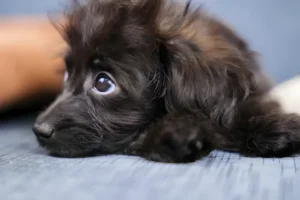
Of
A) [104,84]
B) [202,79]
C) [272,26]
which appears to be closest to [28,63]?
[104,84]

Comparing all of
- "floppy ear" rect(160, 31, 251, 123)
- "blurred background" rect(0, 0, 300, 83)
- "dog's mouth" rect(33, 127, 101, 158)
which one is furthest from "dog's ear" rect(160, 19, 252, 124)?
"blurred background" rect(0, 0, 300, 83)

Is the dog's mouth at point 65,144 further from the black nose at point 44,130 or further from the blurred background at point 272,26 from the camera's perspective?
the blurred background at point 272,26

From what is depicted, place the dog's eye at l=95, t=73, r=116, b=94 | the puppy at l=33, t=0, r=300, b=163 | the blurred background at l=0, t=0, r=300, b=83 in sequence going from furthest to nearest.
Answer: the blurred background at l=0, t=0, r=300, b=83
the dog's eye at l=95, t=73, r=116, b=94
the puppy at l=33, t=0, r=300, b=163

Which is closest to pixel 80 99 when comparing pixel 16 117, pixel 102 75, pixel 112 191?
pixel 102 75

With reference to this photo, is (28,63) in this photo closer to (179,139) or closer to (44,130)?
(44,130)

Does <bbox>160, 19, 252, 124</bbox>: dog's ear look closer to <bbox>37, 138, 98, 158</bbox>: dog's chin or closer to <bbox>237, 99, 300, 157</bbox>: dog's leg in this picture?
<bbox>237, 99, 300, 157</bbox>: dog's leg

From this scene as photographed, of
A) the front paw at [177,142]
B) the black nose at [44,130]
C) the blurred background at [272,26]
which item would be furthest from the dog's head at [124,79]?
the blurred background at [272,26]
